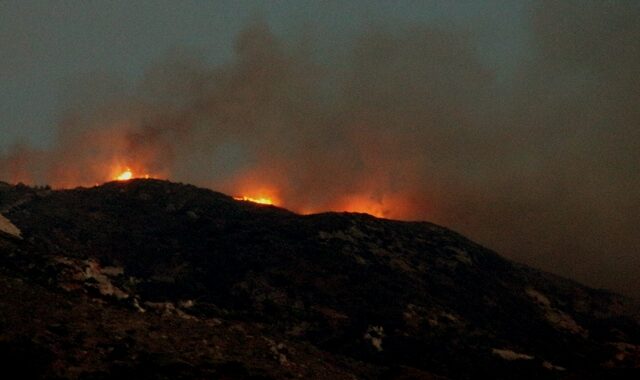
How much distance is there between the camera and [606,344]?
57094mm

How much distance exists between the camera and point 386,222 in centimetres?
7788

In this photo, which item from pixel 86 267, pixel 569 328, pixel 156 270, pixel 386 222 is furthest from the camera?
pixel 386 222

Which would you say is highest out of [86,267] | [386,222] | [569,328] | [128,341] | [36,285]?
[386,222]

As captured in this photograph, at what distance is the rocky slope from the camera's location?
102ft

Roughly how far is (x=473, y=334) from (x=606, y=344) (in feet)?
49.7

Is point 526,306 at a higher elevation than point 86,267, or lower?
higher

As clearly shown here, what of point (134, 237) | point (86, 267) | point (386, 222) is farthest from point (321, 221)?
point (86, 267)

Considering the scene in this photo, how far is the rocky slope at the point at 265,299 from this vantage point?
102 ft

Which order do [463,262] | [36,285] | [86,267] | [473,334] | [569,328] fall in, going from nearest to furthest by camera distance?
[36,285]
[86,267]
[473,334]
[569,328]
[463,262]

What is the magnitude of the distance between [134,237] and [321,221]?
72.5 feet

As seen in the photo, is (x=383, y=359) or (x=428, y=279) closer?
(x=383, y=359)

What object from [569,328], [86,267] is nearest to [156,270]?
[86,267]

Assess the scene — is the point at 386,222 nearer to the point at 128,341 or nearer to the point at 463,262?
the point at 463,262

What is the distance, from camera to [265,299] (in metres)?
51.9
